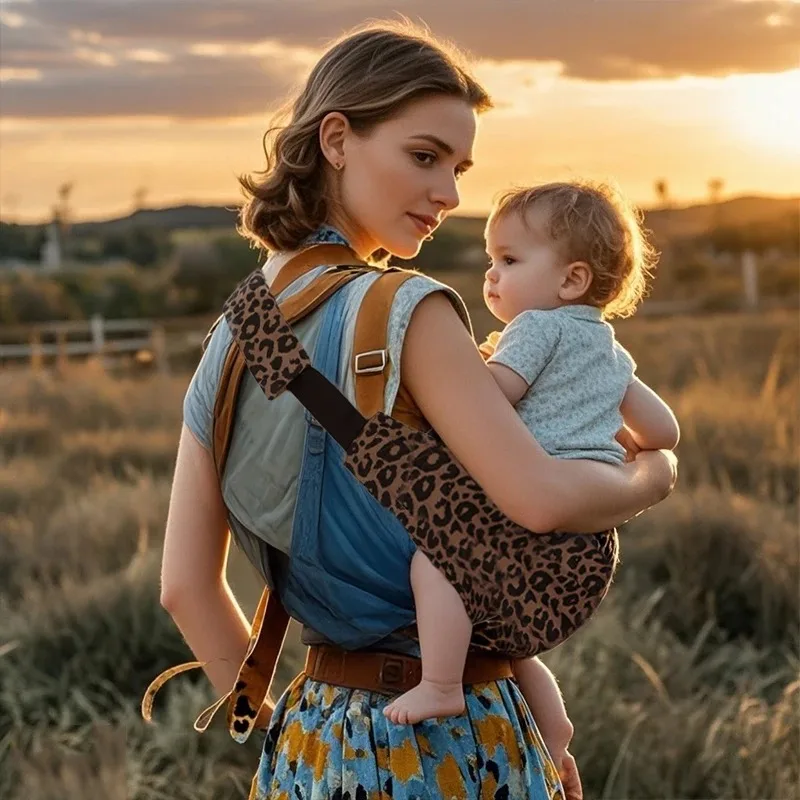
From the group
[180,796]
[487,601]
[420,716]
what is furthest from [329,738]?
[180,796]

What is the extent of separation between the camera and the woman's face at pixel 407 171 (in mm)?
2104

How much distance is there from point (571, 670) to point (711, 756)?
584 millimetres

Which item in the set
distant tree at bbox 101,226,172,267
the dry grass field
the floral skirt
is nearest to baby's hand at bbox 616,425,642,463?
the floral skirt

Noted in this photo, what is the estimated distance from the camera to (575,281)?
7.49 ft

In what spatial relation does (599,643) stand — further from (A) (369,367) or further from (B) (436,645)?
(A) (369,367)

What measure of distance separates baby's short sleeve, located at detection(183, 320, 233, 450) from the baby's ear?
0.56 m

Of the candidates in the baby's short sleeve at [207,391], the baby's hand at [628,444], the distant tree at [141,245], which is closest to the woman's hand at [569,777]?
the baby's hand at [628,444]

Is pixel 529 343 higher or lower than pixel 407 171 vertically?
lower

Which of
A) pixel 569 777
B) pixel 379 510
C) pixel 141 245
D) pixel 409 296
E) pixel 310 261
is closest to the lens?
pixel 409 296

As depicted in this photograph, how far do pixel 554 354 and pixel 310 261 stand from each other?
415 millimetres

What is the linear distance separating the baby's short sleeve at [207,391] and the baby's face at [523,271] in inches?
17.7

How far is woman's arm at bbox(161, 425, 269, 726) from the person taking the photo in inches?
87.7

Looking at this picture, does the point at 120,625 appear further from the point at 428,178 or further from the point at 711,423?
the point at 711,423

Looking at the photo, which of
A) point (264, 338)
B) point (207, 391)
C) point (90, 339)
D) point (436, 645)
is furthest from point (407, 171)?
point (90, 339)
